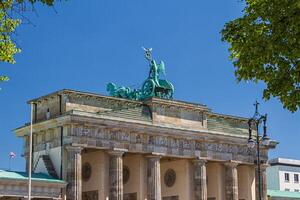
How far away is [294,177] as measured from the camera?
10188 centimetres

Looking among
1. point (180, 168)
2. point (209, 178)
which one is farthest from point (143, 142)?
point (209, 178)

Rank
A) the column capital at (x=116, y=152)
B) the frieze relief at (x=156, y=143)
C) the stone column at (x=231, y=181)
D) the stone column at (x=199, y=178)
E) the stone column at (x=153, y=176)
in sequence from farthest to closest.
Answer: the stone column at (x=231, y=181) < the stone column at (x=199, y=178) < the stone column at (x=153, y=176) < the column capital at (x=116, y=152) < the frieze relief at (x=156, y=143)

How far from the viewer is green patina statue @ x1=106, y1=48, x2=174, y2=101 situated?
6325 centimetres

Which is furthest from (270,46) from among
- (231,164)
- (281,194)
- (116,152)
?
(281,194)

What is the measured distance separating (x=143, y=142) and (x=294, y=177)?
49.6 m

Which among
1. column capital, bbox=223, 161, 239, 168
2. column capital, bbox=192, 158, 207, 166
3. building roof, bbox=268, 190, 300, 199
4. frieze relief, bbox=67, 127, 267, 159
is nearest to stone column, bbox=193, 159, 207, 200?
column capital, bbox=192, 158, 207, 166

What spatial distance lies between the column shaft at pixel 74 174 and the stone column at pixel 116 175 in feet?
11.8

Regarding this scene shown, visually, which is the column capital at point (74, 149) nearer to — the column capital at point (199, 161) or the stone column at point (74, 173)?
the stone column at point (74, 173)

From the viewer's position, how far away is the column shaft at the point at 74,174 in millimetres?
53719

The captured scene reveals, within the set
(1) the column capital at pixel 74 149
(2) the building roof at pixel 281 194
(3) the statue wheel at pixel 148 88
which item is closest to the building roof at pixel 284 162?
(2) the building roof at pixel 281 194

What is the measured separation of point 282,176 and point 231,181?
118 ft

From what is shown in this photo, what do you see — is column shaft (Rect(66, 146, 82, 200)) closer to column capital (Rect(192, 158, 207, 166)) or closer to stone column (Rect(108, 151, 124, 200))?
stone column (Rect(108, 151, 124, 200))

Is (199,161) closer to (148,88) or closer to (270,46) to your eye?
(148,88)

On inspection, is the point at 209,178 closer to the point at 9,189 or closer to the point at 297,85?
the point at 9,189
